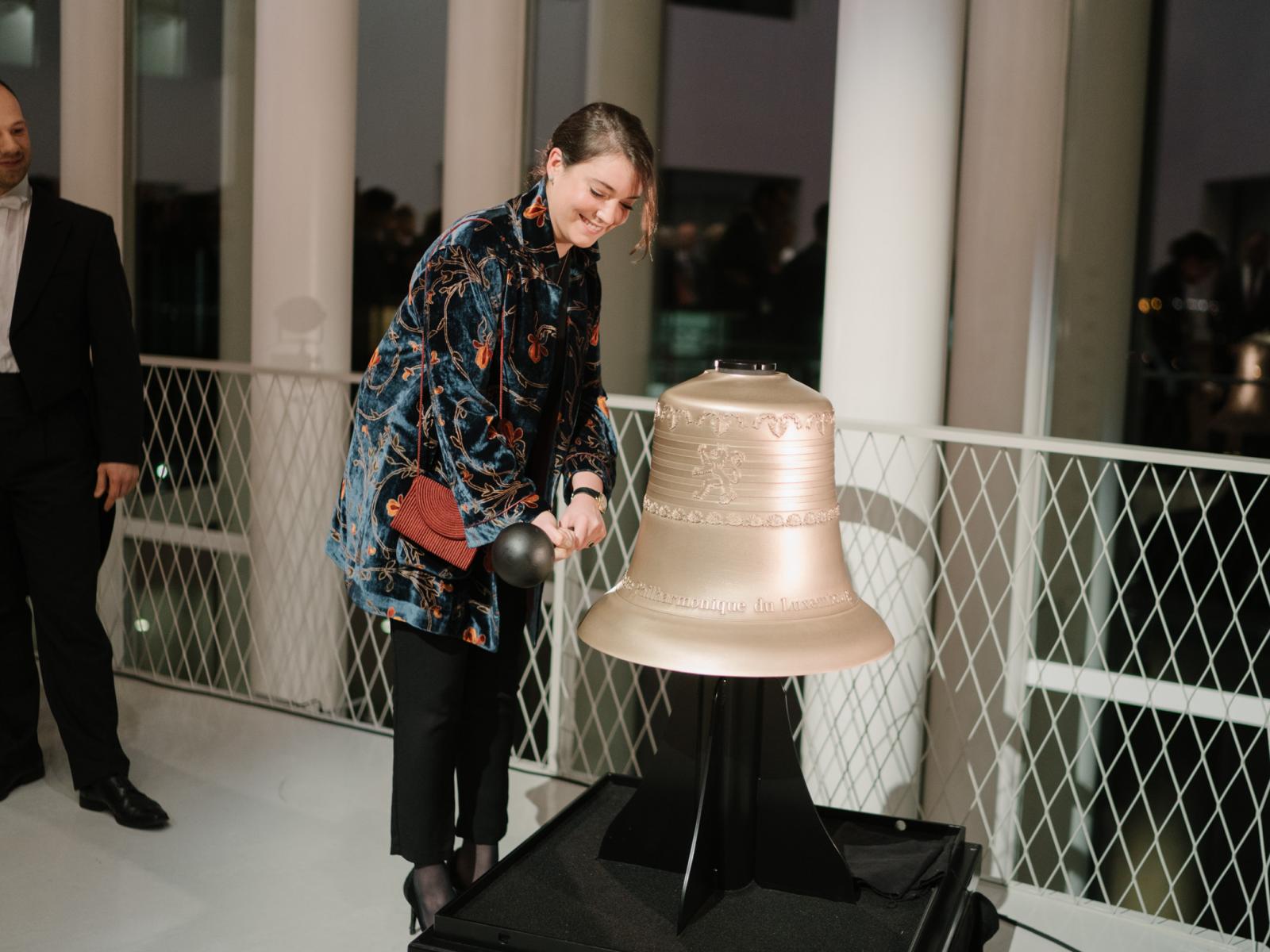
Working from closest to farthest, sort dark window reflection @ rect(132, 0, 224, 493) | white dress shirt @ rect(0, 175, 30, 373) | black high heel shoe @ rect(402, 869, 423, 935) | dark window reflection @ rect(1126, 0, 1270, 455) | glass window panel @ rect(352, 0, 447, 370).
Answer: black high heel shoe @ rect(402, 869, 423, 935)
white dress shirt @ rect(0, 175, 30, 373)
dark window reflection @ rect(1126, 0, 1270, 455)
glass window panel @ rect(352, 0, 447, 370)
dark window reflection @ rect(132, 0, 224, 493)

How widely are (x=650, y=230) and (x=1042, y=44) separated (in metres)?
2.00

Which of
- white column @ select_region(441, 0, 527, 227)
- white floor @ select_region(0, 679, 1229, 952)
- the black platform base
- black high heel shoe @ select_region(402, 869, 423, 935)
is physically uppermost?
white column @ select_region(441, 0, 527, 227)

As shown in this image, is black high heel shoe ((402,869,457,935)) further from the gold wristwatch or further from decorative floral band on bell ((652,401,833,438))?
decorative floral band on bell ((652,401,833,438))

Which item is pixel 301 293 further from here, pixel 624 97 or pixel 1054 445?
pixel 1054 445

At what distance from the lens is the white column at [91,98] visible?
15.7ft

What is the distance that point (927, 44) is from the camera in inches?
115

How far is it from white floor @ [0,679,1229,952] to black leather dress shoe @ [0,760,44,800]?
20 mm

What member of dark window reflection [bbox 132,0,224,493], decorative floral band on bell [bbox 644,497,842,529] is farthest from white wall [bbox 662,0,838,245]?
decorative floral band on bell [bbox 644,497,842,529]

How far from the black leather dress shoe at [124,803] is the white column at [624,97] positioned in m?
2.68

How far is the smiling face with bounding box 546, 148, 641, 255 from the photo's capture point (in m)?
1.81

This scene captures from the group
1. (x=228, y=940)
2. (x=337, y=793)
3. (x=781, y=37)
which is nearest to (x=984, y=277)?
(x=337, y=793)

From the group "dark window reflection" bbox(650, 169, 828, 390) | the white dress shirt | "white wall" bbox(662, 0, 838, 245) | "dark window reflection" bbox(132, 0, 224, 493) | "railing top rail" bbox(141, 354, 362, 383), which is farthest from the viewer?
"dark window reflection" bbox(650, 169, 828, 390)

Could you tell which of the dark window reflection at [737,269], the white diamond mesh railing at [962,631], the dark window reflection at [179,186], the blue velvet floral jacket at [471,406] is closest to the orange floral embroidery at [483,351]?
the blue velvet floral jacket at [471,406]

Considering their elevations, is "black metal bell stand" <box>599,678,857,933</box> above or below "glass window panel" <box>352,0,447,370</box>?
below
